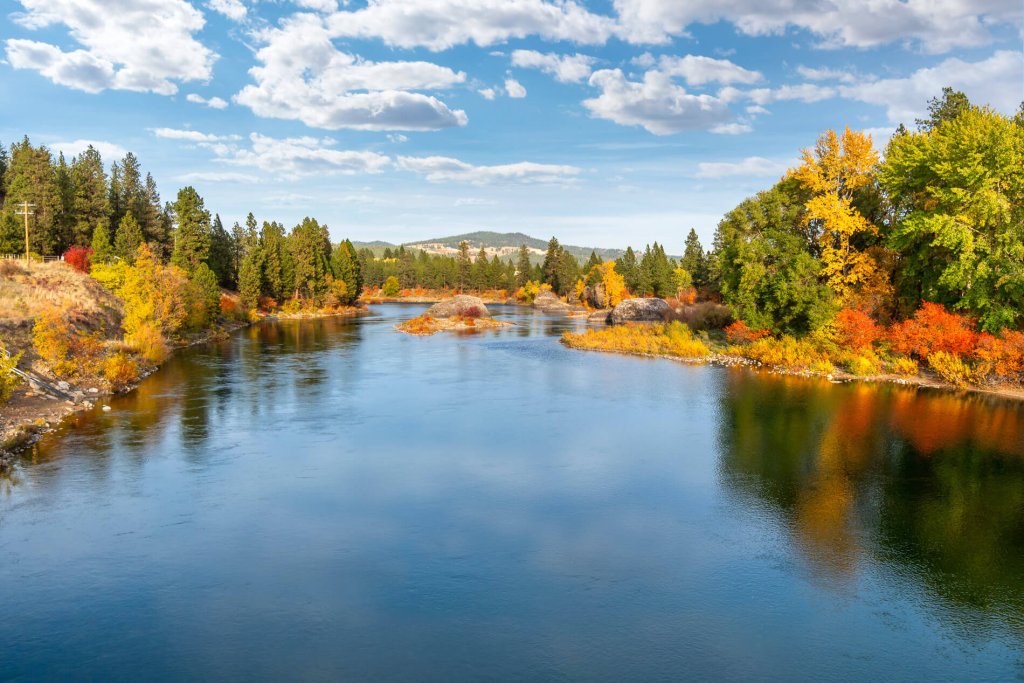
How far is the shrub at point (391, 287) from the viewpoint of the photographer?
7013 inches

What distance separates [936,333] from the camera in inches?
1639

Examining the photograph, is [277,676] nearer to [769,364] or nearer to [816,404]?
[816,404]

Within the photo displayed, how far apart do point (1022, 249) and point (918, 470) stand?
68.2 feet

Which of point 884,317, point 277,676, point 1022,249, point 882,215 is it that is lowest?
point 277,676

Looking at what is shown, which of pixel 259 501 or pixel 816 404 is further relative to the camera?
pixel 816 404

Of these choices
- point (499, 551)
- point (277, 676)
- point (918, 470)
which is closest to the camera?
point (277, 676)

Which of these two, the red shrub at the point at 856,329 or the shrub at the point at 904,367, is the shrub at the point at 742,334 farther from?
the shrub at the point at 904,367

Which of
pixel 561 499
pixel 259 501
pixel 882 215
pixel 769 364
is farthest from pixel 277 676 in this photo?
pixel 882 215

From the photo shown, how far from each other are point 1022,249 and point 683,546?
106ft

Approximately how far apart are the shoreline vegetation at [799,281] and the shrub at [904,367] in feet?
0.43

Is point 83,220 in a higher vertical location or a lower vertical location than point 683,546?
higher

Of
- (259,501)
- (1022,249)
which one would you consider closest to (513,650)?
(259,501)

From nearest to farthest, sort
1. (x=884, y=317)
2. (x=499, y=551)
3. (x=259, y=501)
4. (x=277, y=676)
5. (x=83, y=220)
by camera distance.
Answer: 1. (x=277, y=676)
2. (x=499, y=551)
3. (x=259, y=501)
4. (x=884, y=317)
5. (x=83, y=220)

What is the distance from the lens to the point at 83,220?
3265 inches
